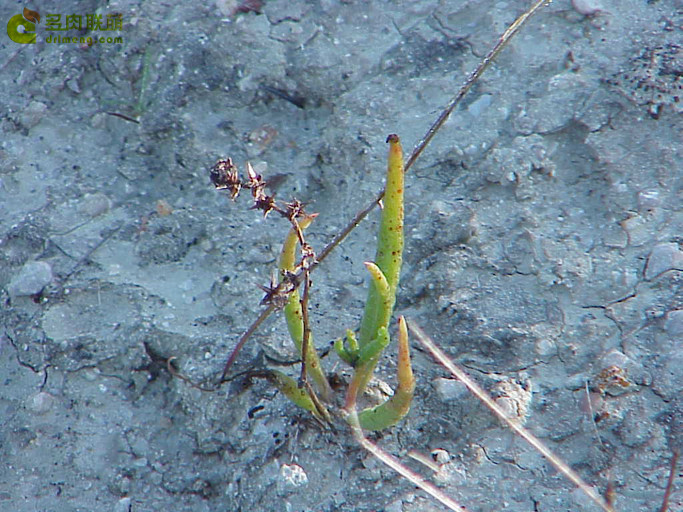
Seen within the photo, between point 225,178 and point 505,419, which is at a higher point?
point 225,178

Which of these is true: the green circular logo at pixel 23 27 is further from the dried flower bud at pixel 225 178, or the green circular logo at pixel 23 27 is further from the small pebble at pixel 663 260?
the small pebble at pixel 663 260

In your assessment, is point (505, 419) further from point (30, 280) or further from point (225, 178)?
point (30, 280)

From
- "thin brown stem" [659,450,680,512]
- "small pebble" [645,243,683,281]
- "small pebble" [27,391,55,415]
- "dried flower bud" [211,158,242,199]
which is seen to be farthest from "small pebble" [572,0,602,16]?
"small pebble" [27,391,55,415]

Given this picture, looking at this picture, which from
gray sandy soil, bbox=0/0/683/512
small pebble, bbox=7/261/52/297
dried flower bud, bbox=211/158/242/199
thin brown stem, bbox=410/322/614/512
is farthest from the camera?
small pebble, bbox=7/261/52/297

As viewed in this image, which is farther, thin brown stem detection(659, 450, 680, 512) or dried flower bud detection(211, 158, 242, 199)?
thin brown stem detection(659, 450, 680, 512)

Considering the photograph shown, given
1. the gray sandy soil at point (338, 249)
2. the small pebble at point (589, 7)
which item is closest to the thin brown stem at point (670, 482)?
the gray sandy soil at point (338, 249)

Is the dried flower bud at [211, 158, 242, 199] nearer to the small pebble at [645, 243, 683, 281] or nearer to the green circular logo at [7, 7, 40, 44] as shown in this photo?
the small pebble at [645, 243, 683, 281]

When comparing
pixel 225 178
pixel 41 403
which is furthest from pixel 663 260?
pixel 41 403
